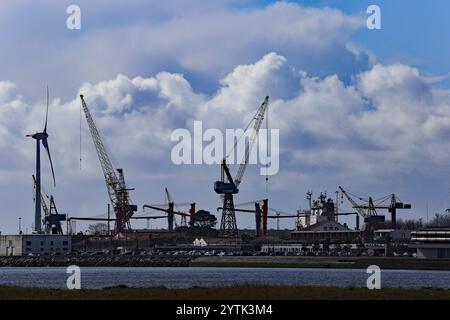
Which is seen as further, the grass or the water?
the water

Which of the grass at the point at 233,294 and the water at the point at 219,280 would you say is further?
the water at the point at 219,280

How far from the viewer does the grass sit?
80250 millimetres

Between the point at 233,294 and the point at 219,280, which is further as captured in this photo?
the point at 219,280

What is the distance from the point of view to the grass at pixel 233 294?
80.2m

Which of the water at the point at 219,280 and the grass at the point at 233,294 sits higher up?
the grass at the point at 233,294

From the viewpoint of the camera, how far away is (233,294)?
8269 cm

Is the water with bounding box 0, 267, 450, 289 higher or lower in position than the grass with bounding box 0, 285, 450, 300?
lower

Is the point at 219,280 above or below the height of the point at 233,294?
below
